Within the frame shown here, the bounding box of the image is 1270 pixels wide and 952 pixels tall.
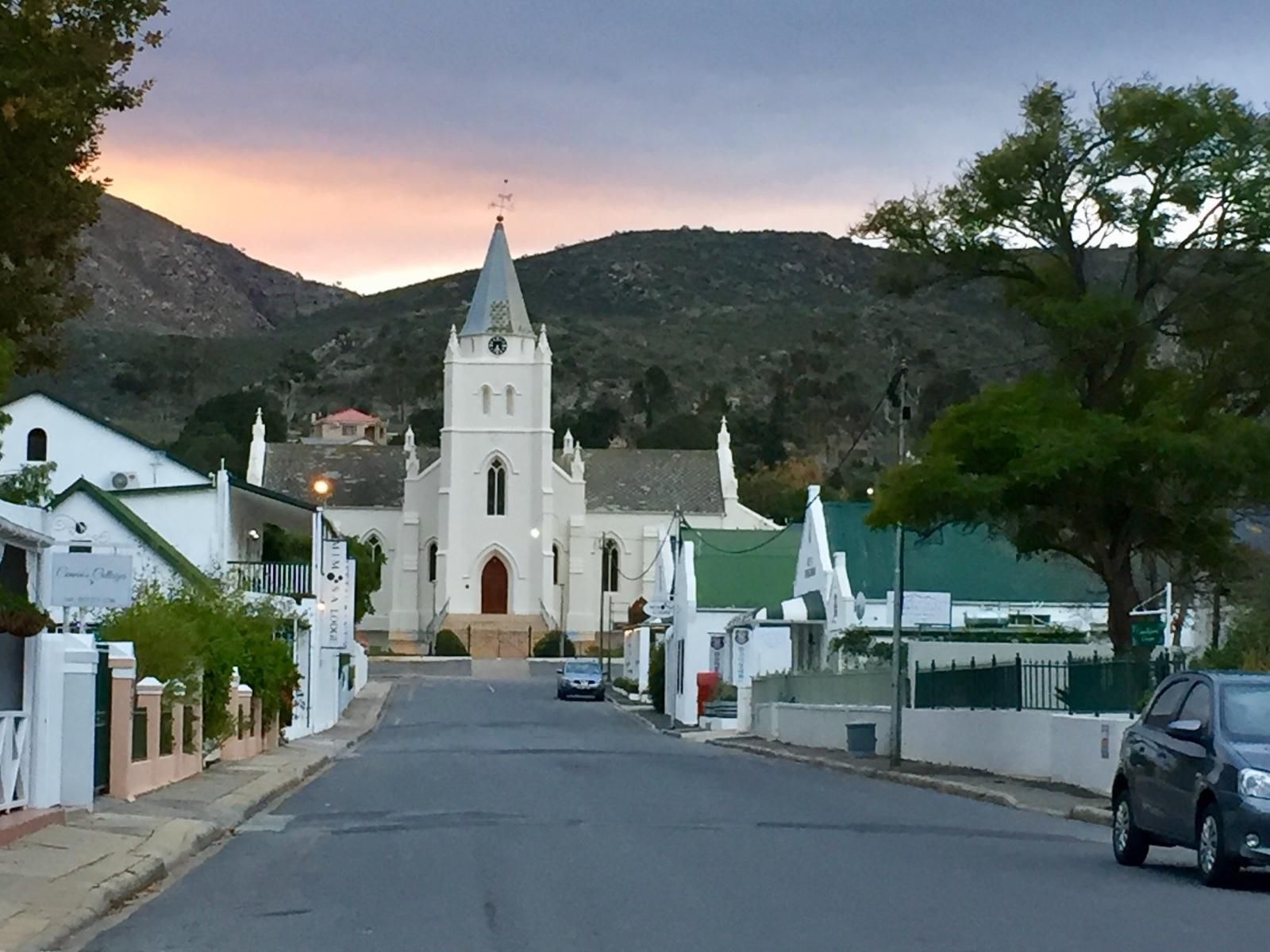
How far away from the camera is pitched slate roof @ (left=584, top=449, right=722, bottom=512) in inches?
4771

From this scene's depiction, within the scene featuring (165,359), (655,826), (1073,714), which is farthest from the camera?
(165,359)

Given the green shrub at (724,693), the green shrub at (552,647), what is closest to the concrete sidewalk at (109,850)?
the green shrub at (724,693)

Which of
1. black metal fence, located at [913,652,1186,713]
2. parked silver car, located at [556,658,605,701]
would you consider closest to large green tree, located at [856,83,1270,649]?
black metal fence, located at [913,652,1186,713]

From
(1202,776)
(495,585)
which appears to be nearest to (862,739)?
(1202,776)

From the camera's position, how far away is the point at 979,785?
29250 millimetres

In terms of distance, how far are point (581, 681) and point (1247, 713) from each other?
6064 cm

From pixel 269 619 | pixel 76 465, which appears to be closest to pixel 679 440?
pixel 76 465

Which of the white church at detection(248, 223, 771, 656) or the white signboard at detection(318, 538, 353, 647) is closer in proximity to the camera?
the white signboard at detection(318, 538, 353, 647)

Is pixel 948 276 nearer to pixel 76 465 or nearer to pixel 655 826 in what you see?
pixel 655 826

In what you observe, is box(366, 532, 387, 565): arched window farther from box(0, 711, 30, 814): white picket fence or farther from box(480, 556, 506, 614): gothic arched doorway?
box(0, 711, 30, 814): white picket fence

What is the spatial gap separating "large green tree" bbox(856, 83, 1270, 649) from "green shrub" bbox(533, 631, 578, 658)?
74.4 meters

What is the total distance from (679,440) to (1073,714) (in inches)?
4714

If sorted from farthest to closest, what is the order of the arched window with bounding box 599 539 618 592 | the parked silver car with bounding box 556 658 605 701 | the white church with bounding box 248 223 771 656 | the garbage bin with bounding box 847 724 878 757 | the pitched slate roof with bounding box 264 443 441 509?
the pitched slate roof with bounding box 264 443 441 509, the arched window with bounding box 599 539 618 592, the white church with bounding box 248 223 771 656, the parked silver car with bounding box 556 658 605 701, the garbage bin with bounding box 847 724 878 757

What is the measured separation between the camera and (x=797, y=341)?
184 metres
